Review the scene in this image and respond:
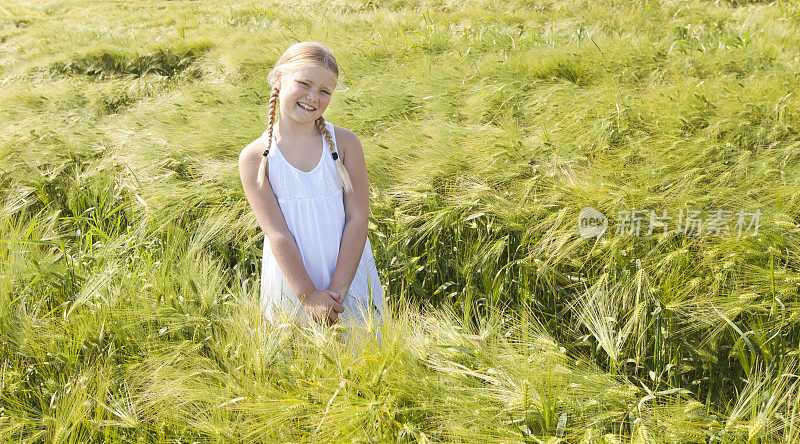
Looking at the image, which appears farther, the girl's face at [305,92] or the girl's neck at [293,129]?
the girl's neck at [293,129]

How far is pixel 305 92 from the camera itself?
189 centimetres

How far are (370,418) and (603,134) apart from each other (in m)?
2.10

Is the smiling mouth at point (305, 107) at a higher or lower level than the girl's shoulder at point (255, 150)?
higher

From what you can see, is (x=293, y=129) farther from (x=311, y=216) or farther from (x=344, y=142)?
(x=311, y=216)

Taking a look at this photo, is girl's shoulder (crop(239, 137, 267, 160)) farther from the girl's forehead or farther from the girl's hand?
the girl's hand

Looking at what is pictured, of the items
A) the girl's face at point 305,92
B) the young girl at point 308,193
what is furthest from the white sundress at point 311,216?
the girl's face at point 305,92

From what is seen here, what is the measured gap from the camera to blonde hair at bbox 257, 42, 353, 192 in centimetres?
190

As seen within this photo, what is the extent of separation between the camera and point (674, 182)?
2486 mm

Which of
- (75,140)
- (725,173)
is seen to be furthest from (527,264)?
(75,140)

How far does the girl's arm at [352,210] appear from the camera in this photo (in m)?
2.03

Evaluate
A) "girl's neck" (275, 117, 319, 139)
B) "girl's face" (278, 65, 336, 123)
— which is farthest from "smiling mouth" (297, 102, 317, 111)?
"girl's neck" (275, 117, 319, 139)

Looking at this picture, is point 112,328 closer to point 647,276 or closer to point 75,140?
point 647,276

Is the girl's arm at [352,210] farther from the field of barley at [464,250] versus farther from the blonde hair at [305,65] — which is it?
the field of barley at [464,250]

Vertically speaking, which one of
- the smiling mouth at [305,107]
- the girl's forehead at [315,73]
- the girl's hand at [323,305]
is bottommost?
the girl's hand at [323,305]
